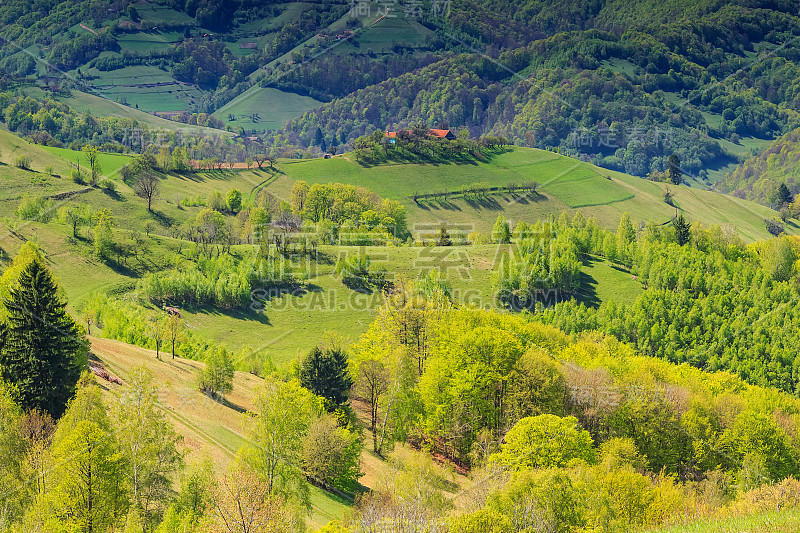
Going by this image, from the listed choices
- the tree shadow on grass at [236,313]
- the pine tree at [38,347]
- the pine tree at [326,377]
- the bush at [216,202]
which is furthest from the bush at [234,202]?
the pine tree at [38,347]

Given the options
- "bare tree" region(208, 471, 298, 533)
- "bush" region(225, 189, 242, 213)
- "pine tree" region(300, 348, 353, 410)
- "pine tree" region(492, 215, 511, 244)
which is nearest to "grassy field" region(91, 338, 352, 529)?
"pine tree" region(300, 348, 353, 410)

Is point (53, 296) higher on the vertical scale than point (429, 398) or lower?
higher

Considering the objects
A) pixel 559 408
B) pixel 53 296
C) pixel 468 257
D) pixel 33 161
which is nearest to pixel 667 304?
pixel 468 257

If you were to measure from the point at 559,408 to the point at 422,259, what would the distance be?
71.6m

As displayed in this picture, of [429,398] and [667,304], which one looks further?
[667,304]

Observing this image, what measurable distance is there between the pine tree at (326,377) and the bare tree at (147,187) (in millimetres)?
112293

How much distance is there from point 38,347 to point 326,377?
23.8 m

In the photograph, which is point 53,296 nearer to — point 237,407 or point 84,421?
point 84,421

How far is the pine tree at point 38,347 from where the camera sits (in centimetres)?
4978

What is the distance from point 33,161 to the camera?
176625 mm

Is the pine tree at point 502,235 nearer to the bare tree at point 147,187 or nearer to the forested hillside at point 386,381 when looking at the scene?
the forested hillside at point 386,381

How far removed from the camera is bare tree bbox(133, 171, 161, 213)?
544 feet

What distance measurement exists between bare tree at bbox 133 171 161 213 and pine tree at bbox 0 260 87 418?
116217mm

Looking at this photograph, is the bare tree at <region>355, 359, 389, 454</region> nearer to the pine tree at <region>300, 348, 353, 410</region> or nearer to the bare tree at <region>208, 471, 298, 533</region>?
the pine tree at <region>300, 348, 353, 410</region>
